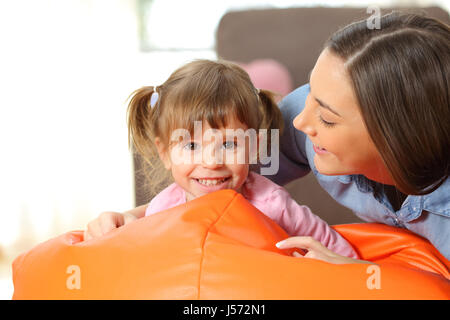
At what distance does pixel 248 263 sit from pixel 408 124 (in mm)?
365

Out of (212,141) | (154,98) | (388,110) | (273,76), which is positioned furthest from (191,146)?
(273,76)

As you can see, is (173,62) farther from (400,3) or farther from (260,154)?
(260,154)

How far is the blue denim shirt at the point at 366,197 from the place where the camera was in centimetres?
101

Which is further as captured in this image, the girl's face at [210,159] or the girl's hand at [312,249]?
the girl's face at [210,159]

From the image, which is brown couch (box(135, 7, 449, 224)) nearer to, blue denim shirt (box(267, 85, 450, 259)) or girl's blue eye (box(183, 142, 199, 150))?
blue denim shirt (box(267, 85, 450, 259))

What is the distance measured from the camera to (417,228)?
1.08 metres

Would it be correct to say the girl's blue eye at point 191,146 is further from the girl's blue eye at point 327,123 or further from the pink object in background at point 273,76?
the pink object in background at point 273,76

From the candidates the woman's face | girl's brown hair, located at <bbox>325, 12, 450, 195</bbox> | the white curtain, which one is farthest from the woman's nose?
the white curtain

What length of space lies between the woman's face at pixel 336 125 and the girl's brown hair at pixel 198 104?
147mm

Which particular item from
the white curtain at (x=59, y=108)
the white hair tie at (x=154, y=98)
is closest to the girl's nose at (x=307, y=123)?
the white hair tie at (x=154, y=98)

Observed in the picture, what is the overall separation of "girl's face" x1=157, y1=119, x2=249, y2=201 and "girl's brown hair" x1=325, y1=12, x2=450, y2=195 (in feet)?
0.88

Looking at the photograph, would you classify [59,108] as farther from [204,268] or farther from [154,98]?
[204,268]

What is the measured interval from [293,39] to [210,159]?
838 millimetres

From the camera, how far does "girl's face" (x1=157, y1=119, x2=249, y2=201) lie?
3.38 ft
